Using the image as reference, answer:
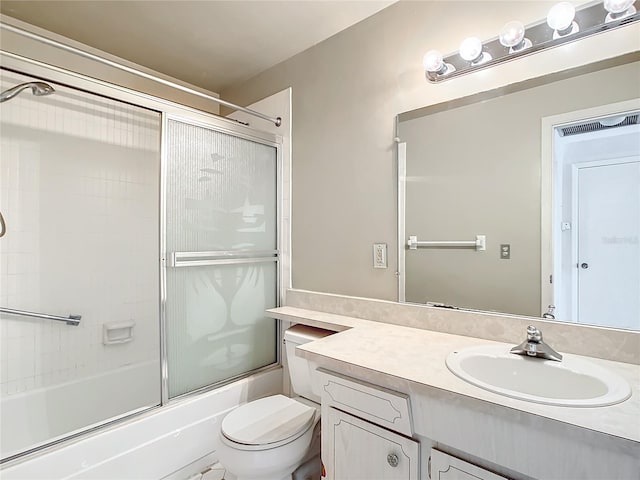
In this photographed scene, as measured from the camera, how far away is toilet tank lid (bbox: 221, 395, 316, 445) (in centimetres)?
137

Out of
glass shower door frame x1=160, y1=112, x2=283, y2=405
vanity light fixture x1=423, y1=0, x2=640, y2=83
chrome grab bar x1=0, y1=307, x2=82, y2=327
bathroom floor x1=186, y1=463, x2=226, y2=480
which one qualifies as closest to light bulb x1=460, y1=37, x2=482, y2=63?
vanity light fixture x1=423, y1=0, x2=640, y2=83

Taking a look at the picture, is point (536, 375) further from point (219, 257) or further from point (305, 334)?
point (219, 257)

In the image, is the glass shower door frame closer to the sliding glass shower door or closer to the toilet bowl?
the sliding glass shower door

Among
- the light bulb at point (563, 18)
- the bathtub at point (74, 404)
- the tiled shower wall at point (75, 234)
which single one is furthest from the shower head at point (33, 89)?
the light bulb at point (563, 18)

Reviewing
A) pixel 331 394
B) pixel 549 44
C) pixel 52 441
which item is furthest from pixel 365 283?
pixel 52 441

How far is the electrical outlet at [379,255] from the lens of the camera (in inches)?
68.9

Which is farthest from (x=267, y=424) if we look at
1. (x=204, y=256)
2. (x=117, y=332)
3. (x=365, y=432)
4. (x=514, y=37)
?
(x=514, y=37)

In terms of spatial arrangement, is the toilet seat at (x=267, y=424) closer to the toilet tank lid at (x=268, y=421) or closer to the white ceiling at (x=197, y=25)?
the toilet tank lid at (x=268, y=421)

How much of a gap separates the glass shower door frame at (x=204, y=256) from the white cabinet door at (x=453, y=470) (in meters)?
1.39

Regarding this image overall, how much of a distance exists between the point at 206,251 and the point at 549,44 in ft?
5.97

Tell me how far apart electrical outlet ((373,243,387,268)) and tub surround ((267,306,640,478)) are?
1.92 feet

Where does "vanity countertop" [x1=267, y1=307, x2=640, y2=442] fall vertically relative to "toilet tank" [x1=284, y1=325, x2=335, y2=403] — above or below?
above

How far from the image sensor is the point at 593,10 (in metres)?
1.18

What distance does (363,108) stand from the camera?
183cm
